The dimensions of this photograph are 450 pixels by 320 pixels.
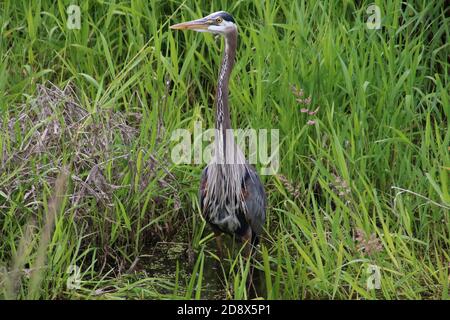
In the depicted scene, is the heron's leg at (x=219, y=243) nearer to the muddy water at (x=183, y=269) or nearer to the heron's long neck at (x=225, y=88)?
the muddy water at (x=183, y=269)

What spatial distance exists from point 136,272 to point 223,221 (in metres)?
0.49

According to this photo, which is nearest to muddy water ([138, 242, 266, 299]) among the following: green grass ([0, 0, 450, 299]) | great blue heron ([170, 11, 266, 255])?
green grass ([0, 0, 450, 299])

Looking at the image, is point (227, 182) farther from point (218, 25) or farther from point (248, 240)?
point (218, 25)

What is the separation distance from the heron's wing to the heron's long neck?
0.30 meters

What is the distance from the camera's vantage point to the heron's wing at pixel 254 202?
4645 mm

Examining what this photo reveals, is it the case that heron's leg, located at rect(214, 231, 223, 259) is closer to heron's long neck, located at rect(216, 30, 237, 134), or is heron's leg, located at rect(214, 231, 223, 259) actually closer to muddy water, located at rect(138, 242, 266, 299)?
muddy water, located at rect(138, 242, 266, 299)

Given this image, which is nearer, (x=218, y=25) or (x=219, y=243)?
(x=218, y=25)

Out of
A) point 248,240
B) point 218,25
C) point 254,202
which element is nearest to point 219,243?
point 248,240

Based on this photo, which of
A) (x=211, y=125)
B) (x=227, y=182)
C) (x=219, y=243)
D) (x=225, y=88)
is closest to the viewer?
(x=225, y=88)

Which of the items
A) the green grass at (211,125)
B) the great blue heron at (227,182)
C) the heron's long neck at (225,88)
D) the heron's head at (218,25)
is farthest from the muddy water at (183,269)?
the heron's head at (218,25)

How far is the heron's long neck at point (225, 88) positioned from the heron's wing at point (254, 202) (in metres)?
0.30

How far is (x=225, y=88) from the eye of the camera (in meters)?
4.55

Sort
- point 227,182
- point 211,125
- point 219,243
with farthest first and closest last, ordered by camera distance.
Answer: point 211,125 → point 219,243 → point 227,182

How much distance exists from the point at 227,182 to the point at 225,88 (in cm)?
47
